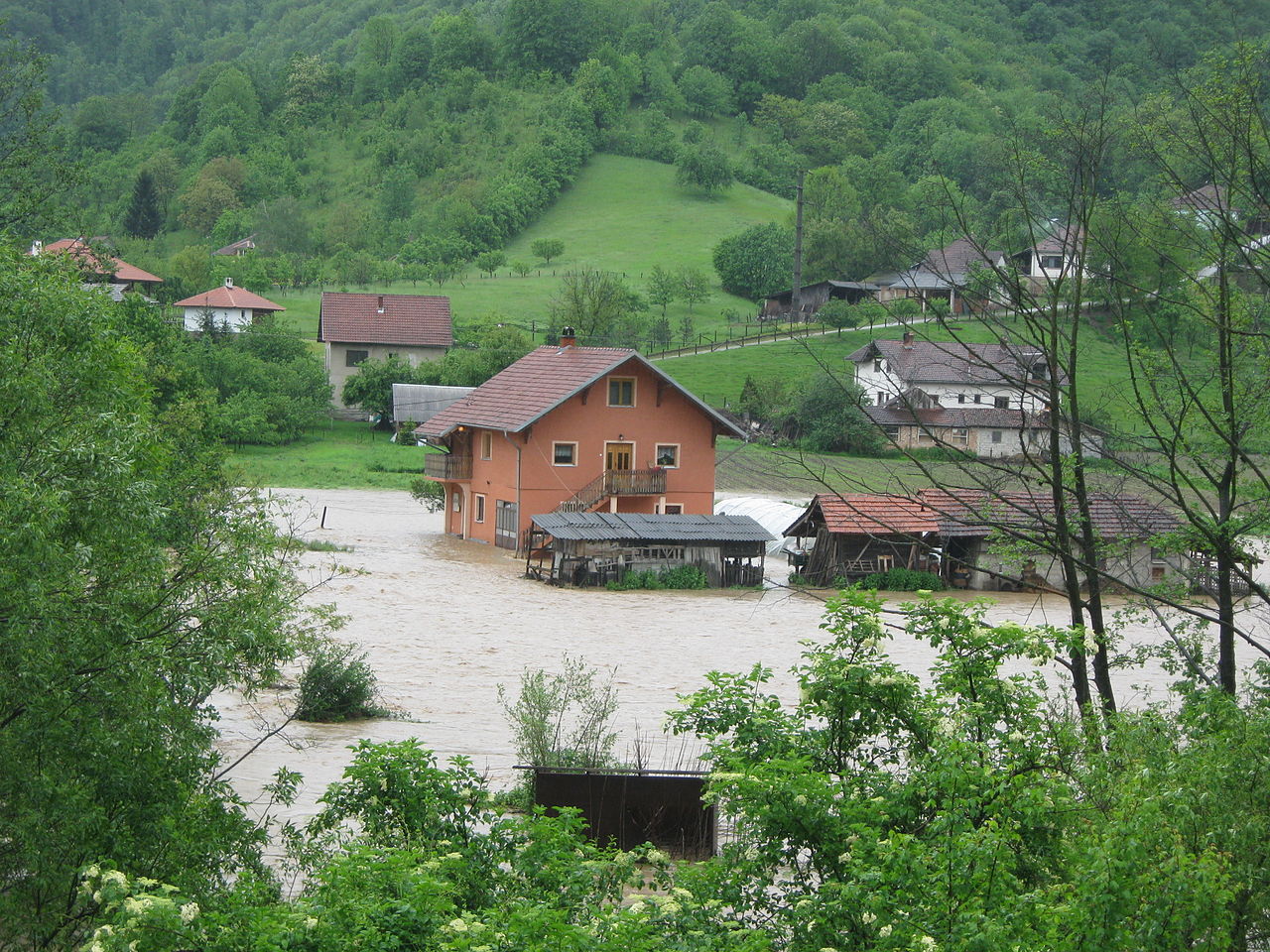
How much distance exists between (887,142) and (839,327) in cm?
8286

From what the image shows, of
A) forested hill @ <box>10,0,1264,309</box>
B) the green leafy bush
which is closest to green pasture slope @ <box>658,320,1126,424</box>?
forested hill @ <box>10,0,1264,309</box>

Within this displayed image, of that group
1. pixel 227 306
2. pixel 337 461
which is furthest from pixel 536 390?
pixel 227 306

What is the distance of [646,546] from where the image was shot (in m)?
41.4

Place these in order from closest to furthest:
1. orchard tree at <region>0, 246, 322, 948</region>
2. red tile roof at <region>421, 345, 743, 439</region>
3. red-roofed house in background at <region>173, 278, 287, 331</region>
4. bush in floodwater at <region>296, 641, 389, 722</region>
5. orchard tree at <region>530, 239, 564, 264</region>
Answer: orchard tree at <region>0, 246, 322, 948</region>
bush in floodwater at <region>296, 641, 389, 722</region>
red tile roof at <region>421, 345, 743, 439</region>
red-roofed house in background at <region>173, 278, 287, 331</region>
orchard tree at <region>530, 239, 564, 264</region>

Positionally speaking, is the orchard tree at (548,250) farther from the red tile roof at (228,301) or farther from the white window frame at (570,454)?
the white window frame at (570,454)

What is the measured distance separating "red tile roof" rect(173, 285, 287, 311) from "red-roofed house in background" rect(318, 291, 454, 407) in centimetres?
1159

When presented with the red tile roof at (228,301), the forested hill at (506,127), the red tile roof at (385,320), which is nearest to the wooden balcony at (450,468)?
the red tile roof at (385,320)

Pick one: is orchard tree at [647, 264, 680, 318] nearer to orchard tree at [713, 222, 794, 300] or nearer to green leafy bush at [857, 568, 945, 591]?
orchard tree at [713, 222, 794, 300]

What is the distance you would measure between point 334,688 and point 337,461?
45145 mm

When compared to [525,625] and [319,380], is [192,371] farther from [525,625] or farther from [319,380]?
[319,380]

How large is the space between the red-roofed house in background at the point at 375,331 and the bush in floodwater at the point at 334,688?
6006cm

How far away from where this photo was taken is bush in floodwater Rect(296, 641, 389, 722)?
817 inches

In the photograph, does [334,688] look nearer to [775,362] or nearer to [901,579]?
[901,579]

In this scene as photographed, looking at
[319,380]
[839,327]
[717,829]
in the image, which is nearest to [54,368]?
[717,829]
